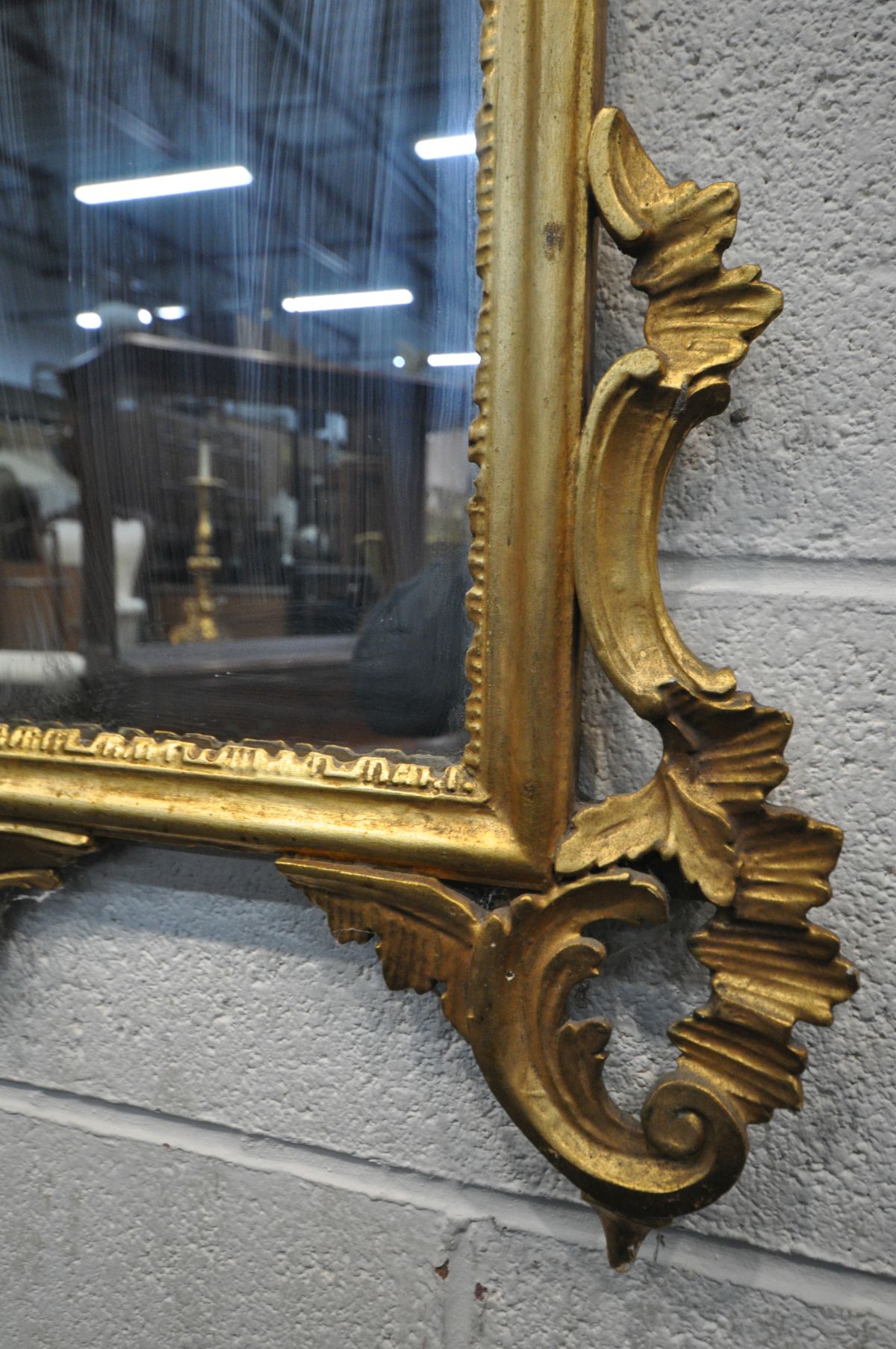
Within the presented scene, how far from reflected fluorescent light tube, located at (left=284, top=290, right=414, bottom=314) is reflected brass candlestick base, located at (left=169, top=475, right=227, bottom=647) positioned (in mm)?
96

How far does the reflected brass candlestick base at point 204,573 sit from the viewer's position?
49 centimetres

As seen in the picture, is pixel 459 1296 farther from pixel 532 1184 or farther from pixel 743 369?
pixel 743 369

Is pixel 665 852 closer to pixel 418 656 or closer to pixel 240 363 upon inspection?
pixel 418 656

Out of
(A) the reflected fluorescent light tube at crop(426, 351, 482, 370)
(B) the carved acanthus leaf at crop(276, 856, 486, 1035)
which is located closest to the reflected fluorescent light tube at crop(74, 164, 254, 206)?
(A) the reflected fluorescent light tube at crop(426, 351, 482, 370)

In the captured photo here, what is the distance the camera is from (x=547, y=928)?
1.41 ft

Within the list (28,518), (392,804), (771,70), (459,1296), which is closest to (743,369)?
(771,70)

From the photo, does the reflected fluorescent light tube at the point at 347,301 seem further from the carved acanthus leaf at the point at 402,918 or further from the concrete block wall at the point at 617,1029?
the carved acanthus leaf at the point at 402,918

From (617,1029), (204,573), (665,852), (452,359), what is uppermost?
(452,359)

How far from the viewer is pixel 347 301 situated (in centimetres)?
45

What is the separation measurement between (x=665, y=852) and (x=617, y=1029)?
120 millimetres

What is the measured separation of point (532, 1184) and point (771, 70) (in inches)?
21.2

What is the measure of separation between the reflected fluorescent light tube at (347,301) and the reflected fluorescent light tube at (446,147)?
2.4 inches

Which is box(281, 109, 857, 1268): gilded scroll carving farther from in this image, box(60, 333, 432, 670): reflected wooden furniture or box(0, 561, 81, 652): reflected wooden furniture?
box(0, 561, 81, 652): reflected wooden furniture

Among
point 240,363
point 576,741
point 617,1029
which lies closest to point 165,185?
point 240,363
